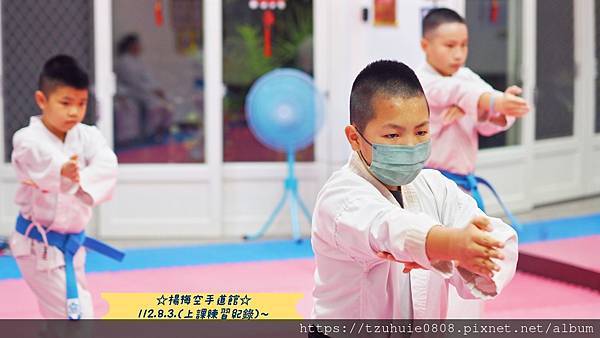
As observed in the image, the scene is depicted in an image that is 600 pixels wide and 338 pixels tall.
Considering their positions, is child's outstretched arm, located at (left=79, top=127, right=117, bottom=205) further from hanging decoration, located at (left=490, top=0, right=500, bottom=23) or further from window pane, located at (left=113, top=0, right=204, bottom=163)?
hanging decoration, located at (left=490, top=0, right=500, bottom=23)

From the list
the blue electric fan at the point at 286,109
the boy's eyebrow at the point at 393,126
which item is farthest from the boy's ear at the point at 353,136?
the blue electric fan at the point at 286,109

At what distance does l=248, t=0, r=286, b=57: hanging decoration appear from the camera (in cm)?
714

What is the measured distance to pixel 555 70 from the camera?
8.65 m

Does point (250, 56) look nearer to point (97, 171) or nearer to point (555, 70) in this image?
point (555, 70)

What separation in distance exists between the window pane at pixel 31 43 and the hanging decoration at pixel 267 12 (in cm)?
120

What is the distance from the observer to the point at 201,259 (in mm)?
6082

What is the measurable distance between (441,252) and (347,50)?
5.07 metres

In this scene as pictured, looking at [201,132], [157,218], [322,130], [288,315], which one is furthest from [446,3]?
[288,315]

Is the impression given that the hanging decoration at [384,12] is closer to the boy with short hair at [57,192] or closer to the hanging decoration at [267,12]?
the hanging decoration at [267,12]

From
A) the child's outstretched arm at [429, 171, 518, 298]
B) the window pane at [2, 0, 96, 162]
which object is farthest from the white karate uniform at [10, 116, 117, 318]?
the window pane at [2, 0, 96, 162]

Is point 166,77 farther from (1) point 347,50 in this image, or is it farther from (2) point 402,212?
(2) point 402,212

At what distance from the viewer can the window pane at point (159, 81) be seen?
7.04 metres

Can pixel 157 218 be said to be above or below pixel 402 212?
below

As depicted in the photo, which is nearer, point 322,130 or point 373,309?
point 373,309
